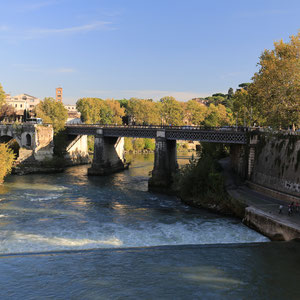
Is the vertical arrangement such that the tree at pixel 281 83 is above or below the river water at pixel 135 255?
above

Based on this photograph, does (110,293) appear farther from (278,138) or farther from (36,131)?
(36,131)

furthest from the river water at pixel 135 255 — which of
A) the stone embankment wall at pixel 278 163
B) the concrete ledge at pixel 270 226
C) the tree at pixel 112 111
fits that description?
the tree at pixel 112 111

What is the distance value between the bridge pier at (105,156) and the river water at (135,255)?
73.2 feet

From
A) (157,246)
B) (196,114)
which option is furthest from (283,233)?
(196,114)

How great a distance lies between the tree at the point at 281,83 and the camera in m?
42.0

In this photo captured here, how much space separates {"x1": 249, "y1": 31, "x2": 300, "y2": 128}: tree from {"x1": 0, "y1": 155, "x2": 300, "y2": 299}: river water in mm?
19739

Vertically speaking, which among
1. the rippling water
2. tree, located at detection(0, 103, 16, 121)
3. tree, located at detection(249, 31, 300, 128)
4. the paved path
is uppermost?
tree, located at detection(249, 31, 300, 128)

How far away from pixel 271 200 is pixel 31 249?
20937 mm

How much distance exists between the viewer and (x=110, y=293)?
17453 millimetres

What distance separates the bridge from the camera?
42406mm

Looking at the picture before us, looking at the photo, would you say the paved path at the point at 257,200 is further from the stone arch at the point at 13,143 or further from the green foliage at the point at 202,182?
the stone arch at the point at 13,143

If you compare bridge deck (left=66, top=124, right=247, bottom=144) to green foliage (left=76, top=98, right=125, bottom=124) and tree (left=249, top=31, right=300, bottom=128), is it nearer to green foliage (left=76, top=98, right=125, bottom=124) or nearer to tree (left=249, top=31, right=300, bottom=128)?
tree (left=249, top=31, right=300, bottom=128)

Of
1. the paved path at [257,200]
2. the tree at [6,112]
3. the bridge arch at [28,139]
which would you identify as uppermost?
the tree at [6,112]

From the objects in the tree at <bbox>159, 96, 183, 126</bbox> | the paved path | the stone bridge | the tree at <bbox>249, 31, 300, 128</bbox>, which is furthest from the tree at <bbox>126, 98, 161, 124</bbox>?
the paved path
